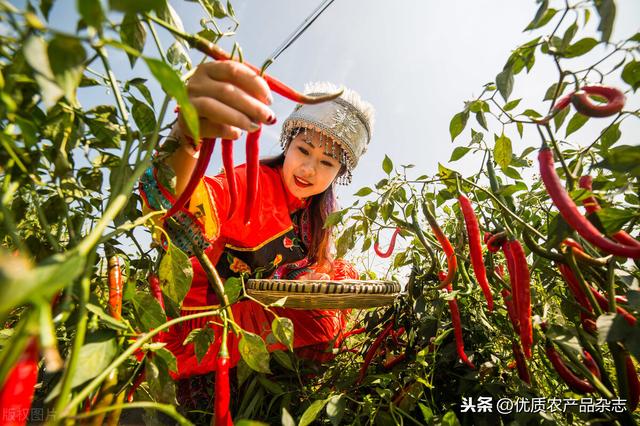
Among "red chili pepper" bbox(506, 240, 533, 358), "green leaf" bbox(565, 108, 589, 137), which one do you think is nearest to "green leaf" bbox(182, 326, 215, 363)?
"red chili pepper" bbox(506, 240, 533, 358)

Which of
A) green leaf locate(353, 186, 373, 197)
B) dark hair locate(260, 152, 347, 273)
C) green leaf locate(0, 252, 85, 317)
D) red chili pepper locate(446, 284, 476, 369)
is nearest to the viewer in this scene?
green leaf locate(0, 252, 85, 317)

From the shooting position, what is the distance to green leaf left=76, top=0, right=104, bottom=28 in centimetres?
19

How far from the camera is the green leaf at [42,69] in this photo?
229mm

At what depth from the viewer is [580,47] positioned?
0.53 m

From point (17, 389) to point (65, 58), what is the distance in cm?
23

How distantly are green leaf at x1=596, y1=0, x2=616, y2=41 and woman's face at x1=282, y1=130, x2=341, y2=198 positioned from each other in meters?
1.27

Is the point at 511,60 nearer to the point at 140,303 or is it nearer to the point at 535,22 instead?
the point at 535,22

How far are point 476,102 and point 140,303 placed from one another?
2.12 ft

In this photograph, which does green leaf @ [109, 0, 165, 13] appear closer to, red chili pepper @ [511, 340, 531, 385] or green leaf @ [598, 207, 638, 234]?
green leaf @ [598, 207, 638, 234]

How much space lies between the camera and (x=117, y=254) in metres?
0.54

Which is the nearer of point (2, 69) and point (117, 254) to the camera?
point (2, 69)

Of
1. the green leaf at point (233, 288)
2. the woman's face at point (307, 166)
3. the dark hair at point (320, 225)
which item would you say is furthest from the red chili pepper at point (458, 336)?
the dark hair at point (320, 225)

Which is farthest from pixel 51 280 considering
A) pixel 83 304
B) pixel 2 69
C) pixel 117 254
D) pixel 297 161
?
pixel 297 161

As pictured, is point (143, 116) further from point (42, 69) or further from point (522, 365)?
point (522, 365)
